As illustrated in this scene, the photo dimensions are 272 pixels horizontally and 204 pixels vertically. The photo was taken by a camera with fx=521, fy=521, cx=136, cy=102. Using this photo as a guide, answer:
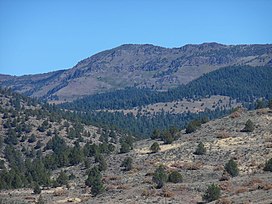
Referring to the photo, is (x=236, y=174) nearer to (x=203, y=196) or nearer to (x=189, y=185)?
(x=189, y=185)

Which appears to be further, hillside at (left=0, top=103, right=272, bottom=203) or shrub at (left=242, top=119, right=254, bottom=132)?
shrub at (left=242, top=119, right=254, bottom=132)

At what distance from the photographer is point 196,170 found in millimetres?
54781

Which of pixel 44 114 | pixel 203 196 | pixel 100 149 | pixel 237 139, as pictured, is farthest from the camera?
pixel 44 114

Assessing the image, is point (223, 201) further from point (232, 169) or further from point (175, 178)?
point (232, 169)

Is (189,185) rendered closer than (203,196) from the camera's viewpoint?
No

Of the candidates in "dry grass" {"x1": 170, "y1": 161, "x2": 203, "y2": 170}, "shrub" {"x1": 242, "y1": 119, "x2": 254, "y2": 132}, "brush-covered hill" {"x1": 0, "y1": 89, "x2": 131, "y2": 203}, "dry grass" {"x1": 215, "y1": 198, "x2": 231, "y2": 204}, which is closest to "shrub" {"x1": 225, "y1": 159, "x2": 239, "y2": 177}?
"dry grass" {"x1": 170, "y1": 161, "x2": 203, "y2": 170}

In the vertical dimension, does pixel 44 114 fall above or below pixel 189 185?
above

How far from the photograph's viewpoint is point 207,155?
60.6 meters

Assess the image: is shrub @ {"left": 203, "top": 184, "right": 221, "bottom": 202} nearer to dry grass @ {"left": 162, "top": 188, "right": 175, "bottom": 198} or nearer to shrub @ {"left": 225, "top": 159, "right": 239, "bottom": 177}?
dry grass @ {"left": 162, "top": 188, "right": 175, "bottom": 198}

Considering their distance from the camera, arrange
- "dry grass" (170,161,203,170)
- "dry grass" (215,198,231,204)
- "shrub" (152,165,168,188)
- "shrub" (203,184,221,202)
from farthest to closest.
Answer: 1. "dry grass" (170,161,203,170)
2. "shrub" (152,165,168,188)
3. "shrub" (203,184,221,202)
4. "dry grass" (215,198,231,204)

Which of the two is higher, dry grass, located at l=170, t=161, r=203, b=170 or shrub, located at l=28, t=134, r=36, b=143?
shrub, located at l=28, t=134, r=36, b=143

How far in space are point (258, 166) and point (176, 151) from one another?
14.7 meters

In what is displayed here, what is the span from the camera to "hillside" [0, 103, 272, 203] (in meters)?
42.2

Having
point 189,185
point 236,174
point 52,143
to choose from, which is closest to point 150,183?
point 189,185
